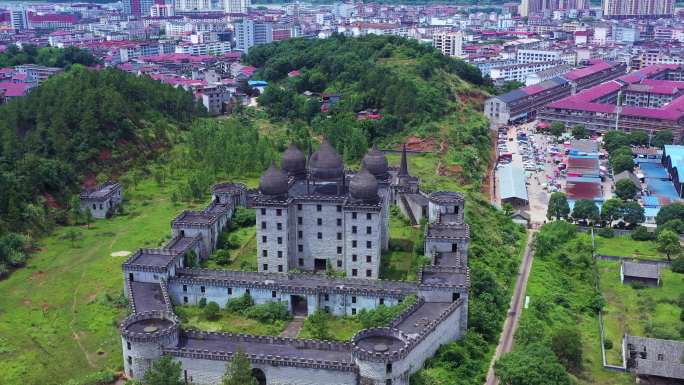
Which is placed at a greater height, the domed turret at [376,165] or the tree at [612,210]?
the domed turret at [376,165]

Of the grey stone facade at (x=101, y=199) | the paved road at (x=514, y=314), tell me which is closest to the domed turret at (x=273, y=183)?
the paved road at (x=514, y=314)

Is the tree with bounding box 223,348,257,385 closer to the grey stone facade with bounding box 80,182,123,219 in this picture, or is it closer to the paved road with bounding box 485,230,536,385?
the paved road with bounding box 485,230,536,385

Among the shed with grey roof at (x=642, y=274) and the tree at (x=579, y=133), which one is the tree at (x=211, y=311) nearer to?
the shed with grey roof at (x=642, y=274)

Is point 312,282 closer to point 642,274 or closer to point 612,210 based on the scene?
point 642,274

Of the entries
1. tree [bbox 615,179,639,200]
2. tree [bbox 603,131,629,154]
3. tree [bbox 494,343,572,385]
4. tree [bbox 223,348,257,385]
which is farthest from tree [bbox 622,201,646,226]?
tree [bbox 223,348,257,385]

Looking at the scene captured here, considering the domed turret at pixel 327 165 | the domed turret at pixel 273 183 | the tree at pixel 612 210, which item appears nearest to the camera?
the domed turret at pixel 273 183
